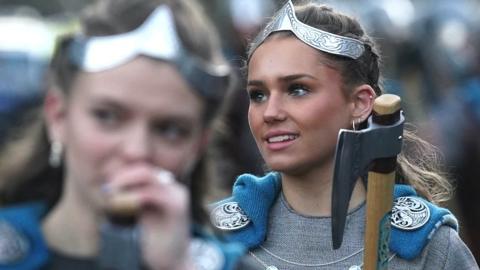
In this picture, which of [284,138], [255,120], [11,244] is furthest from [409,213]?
[11,244]

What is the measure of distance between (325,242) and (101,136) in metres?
2.04

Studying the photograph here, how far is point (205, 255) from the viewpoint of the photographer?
131 inches

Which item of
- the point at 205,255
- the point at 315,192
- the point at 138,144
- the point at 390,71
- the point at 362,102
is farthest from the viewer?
the point at 390,71

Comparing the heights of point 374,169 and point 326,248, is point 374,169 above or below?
above

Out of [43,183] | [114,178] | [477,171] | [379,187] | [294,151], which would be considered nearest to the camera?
[114,178]

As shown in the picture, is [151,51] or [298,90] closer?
[151,51]

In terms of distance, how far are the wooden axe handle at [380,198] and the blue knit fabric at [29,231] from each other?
1.56 metres

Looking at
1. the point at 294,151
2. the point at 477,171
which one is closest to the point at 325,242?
the point at 294,151

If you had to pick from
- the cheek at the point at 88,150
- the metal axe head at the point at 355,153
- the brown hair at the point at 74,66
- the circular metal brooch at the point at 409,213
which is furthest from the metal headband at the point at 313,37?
the cheek at the point at 88,150

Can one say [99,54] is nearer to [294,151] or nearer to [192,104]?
[192,104]

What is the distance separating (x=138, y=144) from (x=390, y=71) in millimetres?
8008

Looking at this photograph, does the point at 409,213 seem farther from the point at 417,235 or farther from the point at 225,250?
the point at 225,250

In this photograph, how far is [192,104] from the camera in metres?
3.19

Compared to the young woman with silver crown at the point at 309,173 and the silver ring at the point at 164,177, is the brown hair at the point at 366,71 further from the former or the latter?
the silver ring at the point at 164,177
